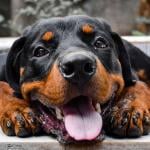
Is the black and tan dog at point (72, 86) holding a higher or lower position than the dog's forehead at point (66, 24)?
lower

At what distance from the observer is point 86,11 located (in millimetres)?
12664

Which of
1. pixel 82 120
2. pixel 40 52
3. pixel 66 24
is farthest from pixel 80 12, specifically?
pixel 82 120

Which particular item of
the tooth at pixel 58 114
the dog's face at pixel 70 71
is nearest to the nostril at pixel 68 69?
the dog's face at pixel 70 71

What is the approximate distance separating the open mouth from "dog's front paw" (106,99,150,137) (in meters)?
0.13

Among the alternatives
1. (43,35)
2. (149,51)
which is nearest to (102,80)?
(43,35)

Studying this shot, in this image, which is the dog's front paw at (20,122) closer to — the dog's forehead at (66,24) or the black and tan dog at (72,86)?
the black and tan dog at (72,86)

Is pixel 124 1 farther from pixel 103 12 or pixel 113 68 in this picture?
pixel 113 68

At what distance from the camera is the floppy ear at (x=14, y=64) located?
4746 mm

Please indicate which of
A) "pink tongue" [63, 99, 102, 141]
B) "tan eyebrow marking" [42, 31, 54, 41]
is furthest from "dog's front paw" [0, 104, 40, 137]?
"tan eyebrow marking" [42, 31, 54, 41]

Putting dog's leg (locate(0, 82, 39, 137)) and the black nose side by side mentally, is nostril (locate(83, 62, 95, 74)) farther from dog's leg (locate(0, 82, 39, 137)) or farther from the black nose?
dog's leg (locate(0, 82, 39, 137))

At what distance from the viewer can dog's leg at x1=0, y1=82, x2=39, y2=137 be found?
4.34 metres

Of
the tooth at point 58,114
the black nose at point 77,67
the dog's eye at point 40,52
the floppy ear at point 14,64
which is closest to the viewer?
the black nose at point 77,67

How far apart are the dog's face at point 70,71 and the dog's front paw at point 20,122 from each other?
8 centimetres

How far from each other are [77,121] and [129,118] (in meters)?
0.37
